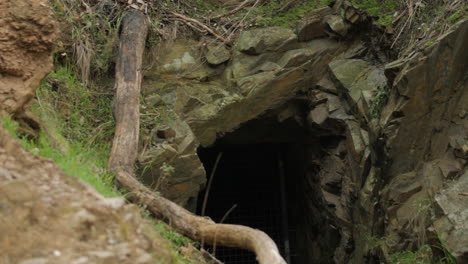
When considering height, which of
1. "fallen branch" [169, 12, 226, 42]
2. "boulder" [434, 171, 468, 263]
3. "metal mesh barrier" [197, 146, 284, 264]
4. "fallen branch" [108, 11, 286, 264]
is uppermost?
"fallen branch" [169, 12, 226, 42]

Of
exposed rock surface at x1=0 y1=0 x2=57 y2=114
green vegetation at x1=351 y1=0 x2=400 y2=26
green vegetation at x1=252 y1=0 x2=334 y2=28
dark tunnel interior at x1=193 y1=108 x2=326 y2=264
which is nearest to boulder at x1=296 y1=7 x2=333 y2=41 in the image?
green vegetation at x1=252 y1=0 x2=334 y2=28

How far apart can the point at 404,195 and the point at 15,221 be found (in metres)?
4.08

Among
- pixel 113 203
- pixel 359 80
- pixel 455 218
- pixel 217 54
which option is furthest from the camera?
pixel 217 54

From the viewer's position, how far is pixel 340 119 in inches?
276

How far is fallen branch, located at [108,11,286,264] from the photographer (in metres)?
4.21

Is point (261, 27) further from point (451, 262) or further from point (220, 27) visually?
point (451, 262)

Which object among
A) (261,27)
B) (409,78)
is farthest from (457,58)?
(261,27)

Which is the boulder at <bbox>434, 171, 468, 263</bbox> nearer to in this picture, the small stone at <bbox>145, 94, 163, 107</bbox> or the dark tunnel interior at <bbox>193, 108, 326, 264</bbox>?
the small stone at <bbox>145, 94, 163, 107</bbox>

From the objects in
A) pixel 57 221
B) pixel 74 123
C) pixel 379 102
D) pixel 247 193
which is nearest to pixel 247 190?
pixel 247 193

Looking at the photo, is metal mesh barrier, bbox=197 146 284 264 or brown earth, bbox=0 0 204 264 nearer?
brown earth, bbox=0 0 204 264

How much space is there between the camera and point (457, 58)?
220 inches

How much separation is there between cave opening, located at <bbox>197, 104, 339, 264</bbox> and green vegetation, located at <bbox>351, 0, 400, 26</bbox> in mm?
1510

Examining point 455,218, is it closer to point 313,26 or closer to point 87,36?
point 313,26

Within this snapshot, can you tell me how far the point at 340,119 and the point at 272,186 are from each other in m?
2.60
